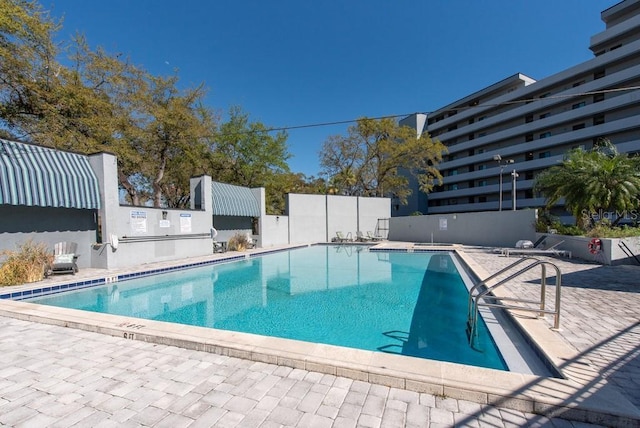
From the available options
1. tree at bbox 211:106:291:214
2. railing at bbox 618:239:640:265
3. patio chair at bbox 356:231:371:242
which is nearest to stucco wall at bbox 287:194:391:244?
patio chair at bbox 356:231:371:242

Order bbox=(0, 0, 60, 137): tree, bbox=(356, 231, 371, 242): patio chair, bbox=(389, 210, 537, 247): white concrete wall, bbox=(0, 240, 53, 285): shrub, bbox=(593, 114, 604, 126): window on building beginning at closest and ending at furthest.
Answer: bbox=(0, 240, 53, 285): shrub → bbox=(0, 0, 60, 137): tree → bbox=(389, 210, 537, 247): white concrete wall → bbox=(356, 231, 371, 242): patio chair → bbox=(593, 114, 604, 126): window on building

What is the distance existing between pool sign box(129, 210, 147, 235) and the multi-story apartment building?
2015cm

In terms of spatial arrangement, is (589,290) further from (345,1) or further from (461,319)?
(345,1)

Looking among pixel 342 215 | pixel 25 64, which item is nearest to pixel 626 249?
pixel 342 215

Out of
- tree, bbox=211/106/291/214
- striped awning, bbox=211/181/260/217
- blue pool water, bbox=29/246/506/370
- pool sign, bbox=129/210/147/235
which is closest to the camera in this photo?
blue pool water, bbox=29/246/506/370

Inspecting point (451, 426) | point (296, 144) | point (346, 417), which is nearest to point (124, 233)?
point (346, 417)

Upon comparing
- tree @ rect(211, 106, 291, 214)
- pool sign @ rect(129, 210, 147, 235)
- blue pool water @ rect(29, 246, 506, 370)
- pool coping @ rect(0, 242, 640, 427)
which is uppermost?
tree @ rect(211, 106, 291, 214)

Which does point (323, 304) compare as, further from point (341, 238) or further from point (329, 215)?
point (329, 215)

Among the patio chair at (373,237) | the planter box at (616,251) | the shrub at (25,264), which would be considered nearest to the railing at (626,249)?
the planter box at (616,251)

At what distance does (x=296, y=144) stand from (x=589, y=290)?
22.6 metres

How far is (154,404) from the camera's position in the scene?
2.29 meters

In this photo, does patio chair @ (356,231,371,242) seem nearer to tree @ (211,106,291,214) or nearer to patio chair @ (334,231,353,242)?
patio chair @ (334,231,353,242)

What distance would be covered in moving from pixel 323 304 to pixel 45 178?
8524 mm

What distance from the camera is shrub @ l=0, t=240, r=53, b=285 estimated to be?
6.78 m
